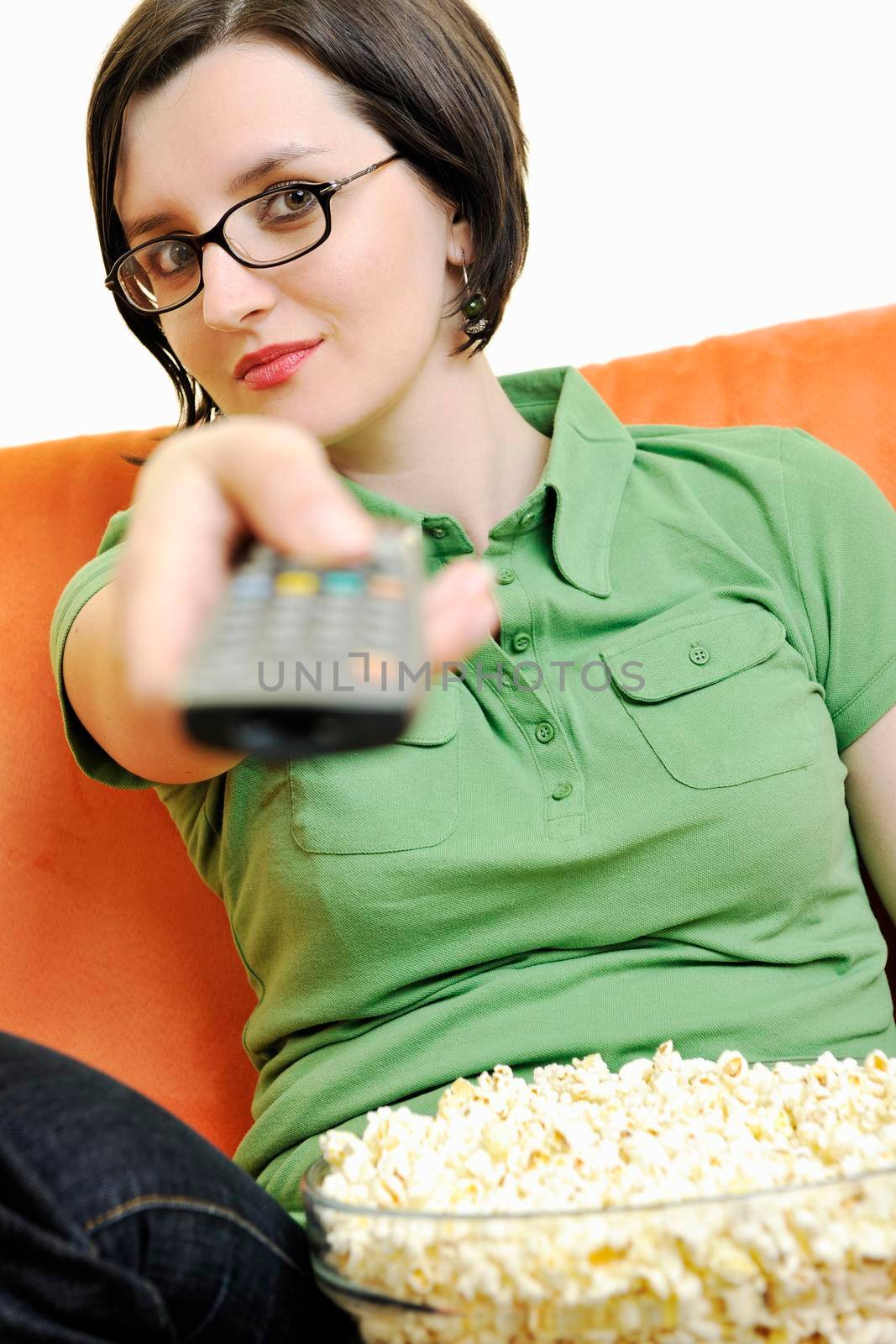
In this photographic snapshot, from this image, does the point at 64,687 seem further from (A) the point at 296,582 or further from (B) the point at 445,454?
(A) the point at 296,582

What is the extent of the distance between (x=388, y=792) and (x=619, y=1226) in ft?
1.57

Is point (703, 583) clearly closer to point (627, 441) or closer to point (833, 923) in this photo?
point (627, 441)

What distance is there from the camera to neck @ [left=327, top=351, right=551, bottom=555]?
1.15 metres

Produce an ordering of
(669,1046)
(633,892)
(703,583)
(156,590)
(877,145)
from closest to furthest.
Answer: (156,590)
(669,1046)
(633,892)
(703,583)
(877,145)

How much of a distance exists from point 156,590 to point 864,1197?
0.41 metres

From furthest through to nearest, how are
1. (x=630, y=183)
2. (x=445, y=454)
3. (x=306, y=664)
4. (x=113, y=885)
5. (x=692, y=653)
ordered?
(x=630, y=183) → (x=113, y=885) → (x=445, y=454) → (x=692, y=653) → (x=306, y=664)

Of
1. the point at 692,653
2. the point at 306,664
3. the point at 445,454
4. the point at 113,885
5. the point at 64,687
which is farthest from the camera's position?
the point at 113,885

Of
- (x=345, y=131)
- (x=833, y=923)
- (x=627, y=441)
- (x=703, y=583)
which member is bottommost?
(x=833, y=923)

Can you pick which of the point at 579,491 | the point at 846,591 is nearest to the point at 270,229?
the point at 579,491

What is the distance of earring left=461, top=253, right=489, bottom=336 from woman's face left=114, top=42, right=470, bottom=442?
127 millimetres

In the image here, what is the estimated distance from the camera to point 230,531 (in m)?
0.49

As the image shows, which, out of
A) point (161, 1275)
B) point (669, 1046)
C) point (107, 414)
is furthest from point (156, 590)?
point (107, 414)

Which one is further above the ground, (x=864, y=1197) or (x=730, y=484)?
(x=730, y=484)

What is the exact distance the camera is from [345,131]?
1.02 meters
